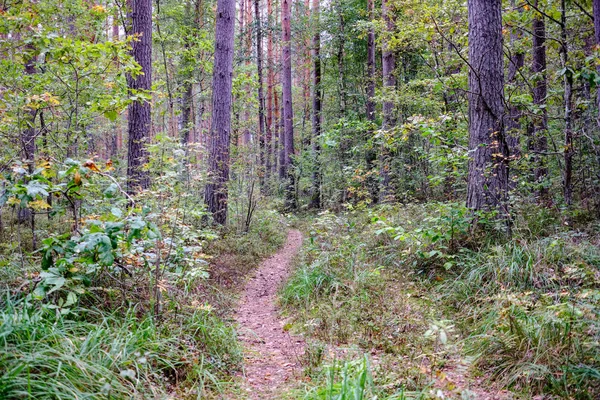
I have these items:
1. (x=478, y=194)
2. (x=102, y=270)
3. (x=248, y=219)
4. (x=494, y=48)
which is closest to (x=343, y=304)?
(x=478, y=194)

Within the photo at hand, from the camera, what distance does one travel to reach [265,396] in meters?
3.37

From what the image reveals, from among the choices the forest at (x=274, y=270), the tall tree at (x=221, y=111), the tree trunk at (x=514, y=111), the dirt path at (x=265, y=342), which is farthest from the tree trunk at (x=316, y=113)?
the dirt path at (x=265, y=342)

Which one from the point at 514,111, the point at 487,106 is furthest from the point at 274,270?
the point at 514,111

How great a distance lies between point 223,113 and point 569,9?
8.06 m

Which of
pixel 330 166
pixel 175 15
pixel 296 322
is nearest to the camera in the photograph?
pixel 296 322

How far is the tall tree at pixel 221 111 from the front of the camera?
9.87 metres

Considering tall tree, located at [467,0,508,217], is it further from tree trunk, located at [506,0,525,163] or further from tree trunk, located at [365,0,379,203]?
tree trunk, located at [365,0,379,203]

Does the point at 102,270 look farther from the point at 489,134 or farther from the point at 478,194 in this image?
the point at 489,134

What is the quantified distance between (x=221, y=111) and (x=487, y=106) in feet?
22.2

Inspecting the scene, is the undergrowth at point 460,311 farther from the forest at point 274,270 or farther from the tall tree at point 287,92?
the tall tree at point 287,92

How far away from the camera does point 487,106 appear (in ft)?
19.2

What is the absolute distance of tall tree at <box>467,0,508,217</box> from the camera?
581 cm

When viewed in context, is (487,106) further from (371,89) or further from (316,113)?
(316,113)

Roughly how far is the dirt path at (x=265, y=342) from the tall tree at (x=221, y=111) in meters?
2.72
